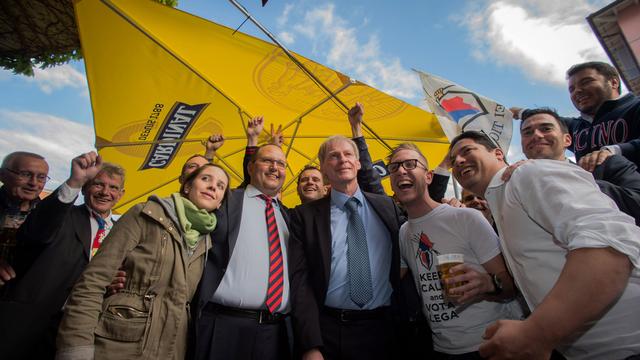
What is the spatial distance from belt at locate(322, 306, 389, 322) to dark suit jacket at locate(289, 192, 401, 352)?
10cm

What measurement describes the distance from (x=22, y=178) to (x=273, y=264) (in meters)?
2.37

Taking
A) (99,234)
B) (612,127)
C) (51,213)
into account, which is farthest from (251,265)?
(612,127)

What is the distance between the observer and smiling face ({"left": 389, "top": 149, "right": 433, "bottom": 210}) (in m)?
2.24

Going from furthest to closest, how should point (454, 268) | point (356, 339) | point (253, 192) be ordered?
point (253, 192)
point (356, 339)
point (454, 268)

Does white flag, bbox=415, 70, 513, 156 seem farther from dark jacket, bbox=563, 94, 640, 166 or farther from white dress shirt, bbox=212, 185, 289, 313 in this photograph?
white dress shirt, bbox=212, 185, 289, 313

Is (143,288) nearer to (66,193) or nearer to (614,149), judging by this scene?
(66,193)

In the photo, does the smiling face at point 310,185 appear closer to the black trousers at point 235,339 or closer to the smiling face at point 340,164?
the smiling face at point 340,164

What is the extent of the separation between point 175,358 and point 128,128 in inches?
168

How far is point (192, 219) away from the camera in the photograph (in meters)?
2.11

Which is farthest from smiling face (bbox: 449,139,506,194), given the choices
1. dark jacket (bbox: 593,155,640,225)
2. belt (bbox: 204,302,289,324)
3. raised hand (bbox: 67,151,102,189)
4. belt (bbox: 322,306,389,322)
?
raised hand (bbox: 67,151,102,189)

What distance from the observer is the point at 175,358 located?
183 centimetres

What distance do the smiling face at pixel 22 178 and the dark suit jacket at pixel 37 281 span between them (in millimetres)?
688

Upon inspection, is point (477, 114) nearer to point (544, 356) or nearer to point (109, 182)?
point (544, 356)

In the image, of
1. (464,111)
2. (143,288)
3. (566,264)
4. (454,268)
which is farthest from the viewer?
(464,111)
